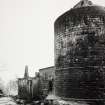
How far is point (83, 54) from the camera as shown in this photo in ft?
37.3

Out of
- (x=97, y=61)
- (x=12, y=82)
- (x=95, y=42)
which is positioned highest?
(x=95, y=42)

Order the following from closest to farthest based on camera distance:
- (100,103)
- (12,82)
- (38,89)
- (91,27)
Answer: (100,103) → (91,27) → (38,89) → (12,82)

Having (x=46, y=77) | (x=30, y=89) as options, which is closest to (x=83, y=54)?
(x=46, y=77)

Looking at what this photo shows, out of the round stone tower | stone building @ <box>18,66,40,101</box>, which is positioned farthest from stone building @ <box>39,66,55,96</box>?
the round stone tower

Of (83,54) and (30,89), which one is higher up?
(83,54)

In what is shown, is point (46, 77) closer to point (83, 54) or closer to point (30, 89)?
point (30, 89)

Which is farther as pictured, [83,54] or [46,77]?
[46,77]

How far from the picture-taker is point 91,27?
1148cm

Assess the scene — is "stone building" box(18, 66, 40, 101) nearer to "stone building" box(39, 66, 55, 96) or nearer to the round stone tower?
"stone building" box(39, 66, 55, 96)

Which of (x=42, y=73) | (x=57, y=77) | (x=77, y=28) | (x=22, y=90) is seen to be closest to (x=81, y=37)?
(x=77, y=28)

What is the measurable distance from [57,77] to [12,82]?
63.8 m

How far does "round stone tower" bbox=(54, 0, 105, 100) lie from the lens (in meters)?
11.1

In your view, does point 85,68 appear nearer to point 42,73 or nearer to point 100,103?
point 100,103

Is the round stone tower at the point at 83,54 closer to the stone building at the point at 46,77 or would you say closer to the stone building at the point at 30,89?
the stone building at the point at 46,77
